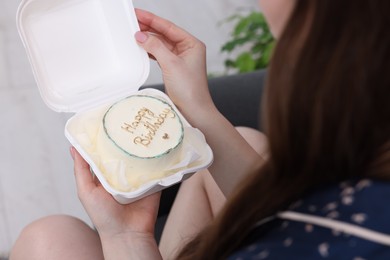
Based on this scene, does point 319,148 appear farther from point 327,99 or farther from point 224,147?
point 224,147

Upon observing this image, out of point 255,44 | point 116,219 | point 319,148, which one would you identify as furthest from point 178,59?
point 255,44

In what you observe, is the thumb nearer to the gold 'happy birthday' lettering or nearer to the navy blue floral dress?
the gold 'happy birthday' lettering

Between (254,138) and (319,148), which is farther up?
(319,148)

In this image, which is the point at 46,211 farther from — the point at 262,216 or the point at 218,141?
the point at 262,216

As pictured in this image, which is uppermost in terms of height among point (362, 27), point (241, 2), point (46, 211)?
point (362, 27)

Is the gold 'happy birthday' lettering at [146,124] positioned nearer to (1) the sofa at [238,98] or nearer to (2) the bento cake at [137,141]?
(2) the bento cake at [137,141]

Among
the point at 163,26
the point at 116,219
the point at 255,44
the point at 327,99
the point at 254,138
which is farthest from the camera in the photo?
the point at 255,44

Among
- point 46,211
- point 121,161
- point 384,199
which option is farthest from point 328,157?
point 46,211
